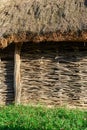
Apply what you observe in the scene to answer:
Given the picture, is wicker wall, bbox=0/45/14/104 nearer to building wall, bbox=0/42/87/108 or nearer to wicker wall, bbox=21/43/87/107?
building wall, bbox=0/42/87/108

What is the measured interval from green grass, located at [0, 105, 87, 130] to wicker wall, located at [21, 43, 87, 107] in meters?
0.57

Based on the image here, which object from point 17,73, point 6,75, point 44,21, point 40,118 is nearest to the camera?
point 40,118

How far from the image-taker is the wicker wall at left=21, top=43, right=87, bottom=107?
404 inches

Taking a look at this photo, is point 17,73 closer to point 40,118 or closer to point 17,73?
point 17,73

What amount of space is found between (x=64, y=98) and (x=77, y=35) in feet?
5.58

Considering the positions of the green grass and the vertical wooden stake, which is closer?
the green grass

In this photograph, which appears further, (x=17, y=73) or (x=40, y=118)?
(x=17, y=73)

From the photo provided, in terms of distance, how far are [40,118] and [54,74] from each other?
1711 mm

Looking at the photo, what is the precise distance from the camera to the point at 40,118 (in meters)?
9.04

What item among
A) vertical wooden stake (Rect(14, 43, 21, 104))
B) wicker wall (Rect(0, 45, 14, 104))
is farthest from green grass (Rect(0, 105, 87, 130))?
wicker wall (Rect(0, 45, 14, 104))

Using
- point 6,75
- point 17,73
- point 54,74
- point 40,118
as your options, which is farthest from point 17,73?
point 40,118

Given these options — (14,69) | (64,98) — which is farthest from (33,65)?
(64,98)

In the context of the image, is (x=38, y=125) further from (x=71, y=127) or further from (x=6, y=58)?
(x=6, y=58)

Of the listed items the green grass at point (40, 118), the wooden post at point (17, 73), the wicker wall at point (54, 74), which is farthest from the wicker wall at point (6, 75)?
the green grass at point (40, 118)
